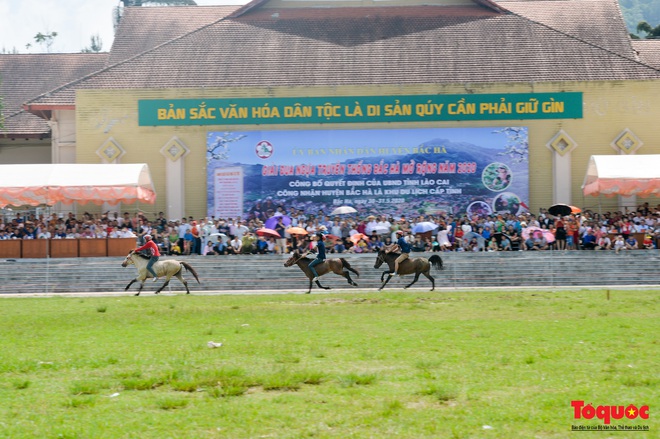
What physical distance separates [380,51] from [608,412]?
1428 inches

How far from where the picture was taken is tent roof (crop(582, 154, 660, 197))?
115 ft

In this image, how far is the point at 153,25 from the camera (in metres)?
49.8

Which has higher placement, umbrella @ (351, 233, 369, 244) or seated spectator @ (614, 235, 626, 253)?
umbrella @ (351, 233, 369, 244)

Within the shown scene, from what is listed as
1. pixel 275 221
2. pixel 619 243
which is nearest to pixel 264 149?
pixel 275 221

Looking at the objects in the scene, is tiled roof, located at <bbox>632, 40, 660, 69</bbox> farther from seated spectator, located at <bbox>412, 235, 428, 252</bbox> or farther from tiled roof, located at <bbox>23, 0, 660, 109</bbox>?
seated spectator, located at <bbox>412, 235, 428, 252</bbox>

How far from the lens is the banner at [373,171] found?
39344 millimetres

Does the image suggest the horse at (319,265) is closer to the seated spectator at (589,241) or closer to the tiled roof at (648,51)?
the seated spectator at (589,241)

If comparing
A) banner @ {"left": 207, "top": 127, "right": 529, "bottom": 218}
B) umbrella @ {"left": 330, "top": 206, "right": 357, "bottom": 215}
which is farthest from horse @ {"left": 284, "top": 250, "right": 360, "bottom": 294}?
banner @ {"left": 207, "top": 127, "right": 529, "bottom": 218}

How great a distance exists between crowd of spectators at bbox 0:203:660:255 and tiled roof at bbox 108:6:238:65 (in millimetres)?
13875

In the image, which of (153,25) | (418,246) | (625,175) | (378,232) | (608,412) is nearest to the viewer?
(608,412)

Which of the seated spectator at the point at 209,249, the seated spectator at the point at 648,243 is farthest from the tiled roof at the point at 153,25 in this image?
the seated spectator at the point at 648,243

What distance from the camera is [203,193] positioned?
40.6 meters

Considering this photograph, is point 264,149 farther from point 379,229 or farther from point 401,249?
point 401,249

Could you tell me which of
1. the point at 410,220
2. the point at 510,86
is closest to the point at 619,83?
the point at 510,86
